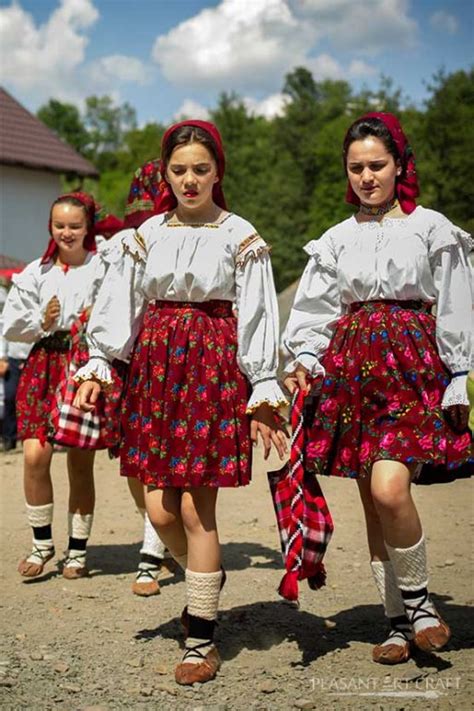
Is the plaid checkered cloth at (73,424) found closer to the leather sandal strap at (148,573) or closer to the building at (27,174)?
the leather sandal strap at (148,573)

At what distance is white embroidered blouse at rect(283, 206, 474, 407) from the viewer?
149 inches

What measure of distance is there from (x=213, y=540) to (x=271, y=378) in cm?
66

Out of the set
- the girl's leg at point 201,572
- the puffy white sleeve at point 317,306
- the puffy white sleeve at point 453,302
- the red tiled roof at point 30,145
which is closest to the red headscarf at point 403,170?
the puffy white sleeve at point 453,302

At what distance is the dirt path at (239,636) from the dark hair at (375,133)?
1898 millimetres

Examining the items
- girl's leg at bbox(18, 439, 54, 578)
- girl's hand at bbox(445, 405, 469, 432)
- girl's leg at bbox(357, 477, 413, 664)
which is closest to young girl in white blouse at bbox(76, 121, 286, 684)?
girl's leg at bbox(357, 477, 413, 664)

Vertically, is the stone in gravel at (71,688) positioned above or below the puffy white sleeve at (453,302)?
below

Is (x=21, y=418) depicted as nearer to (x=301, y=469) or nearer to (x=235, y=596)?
(x=235, y=596)

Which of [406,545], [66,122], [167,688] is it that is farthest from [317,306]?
[66,122]

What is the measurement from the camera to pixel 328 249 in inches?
158

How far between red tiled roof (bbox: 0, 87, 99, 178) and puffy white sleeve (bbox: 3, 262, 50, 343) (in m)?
20.4

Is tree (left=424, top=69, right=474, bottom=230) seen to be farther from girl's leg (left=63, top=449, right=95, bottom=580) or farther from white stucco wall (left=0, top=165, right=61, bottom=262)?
girl's leg (left=63, top=449, right=95, bottom=580)

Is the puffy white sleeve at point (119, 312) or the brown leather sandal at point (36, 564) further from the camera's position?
the brown leather sandal at point (36, 564)

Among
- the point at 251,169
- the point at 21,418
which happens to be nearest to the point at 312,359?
the point at 21,418

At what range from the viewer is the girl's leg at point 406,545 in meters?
3.68
